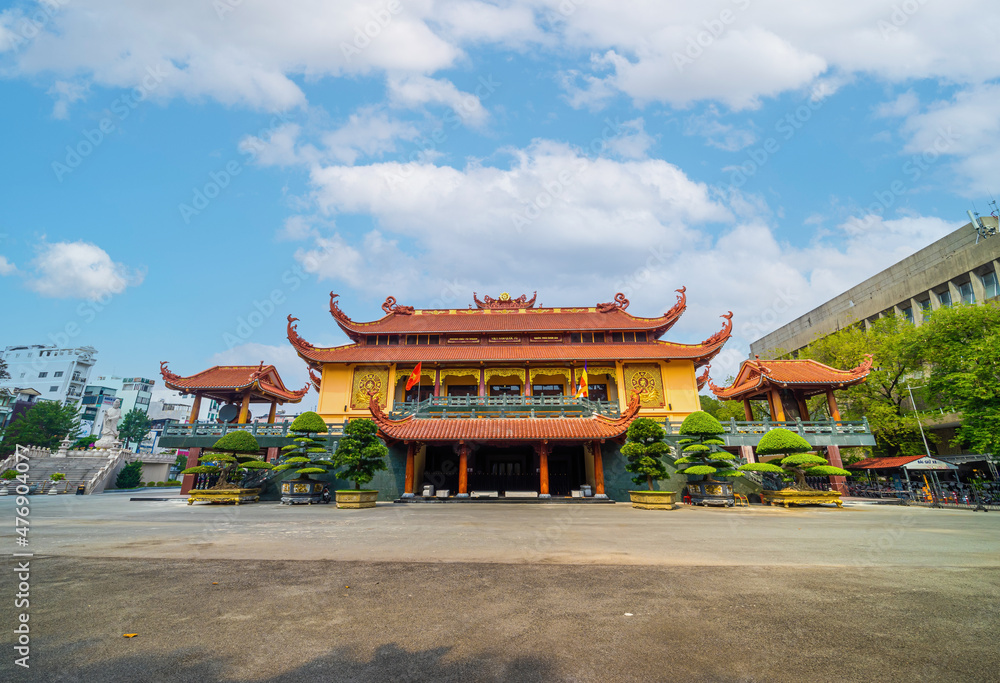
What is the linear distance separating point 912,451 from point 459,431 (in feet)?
96.3

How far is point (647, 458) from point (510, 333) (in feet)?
42.2

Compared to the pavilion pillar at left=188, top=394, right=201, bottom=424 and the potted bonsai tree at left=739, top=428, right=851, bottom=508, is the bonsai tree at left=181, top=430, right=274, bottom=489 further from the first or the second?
the potted bonsai tree at left=739, top=428, right=851, bottom=508

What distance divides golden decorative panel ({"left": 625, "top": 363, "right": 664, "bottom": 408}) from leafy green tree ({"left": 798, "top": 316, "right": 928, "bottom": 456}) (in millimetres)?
13103

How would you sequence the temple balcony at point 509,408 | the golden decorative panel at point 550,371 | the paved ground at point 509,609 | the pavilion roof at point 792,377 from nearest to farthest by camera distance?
the paved ground at point 509,609
the temple balcony at point 509,408
the pavilion roof at point 792,377
the golden decorative panel at point 550,371

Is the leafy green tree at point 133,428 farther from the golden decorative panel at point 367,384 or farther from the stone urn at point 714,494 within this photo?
the stone urn at point 714,494

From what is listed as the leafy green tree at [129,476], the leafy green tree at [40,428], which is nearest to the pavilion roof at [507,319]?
the leafy green tree at [129,476]

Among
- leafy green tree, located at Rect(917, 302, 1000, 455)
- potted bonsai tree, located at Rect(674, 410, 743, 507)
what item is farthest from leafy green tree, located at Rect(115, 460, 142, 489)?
leafy green tree, located at Rect(917, 302, 1000, 455)

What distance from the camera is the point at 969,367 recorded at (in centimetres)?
2094

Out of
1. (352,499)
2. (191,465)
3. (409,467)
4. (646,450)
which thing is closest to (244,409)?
(191,465)

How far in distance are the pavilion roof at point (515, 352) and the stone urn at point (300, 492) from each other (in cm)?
813

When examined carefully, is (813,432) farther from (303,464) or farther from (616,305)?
(303,464)

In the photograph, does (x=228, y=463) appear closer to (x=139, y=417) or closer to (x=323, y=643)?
(x=323, y=643)

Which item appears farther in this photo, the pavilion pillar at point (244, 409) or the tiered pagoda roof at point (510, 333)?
the pavilion pillar at point (244, 409)

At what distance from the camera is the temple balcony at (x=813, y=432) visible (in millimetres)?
20594
